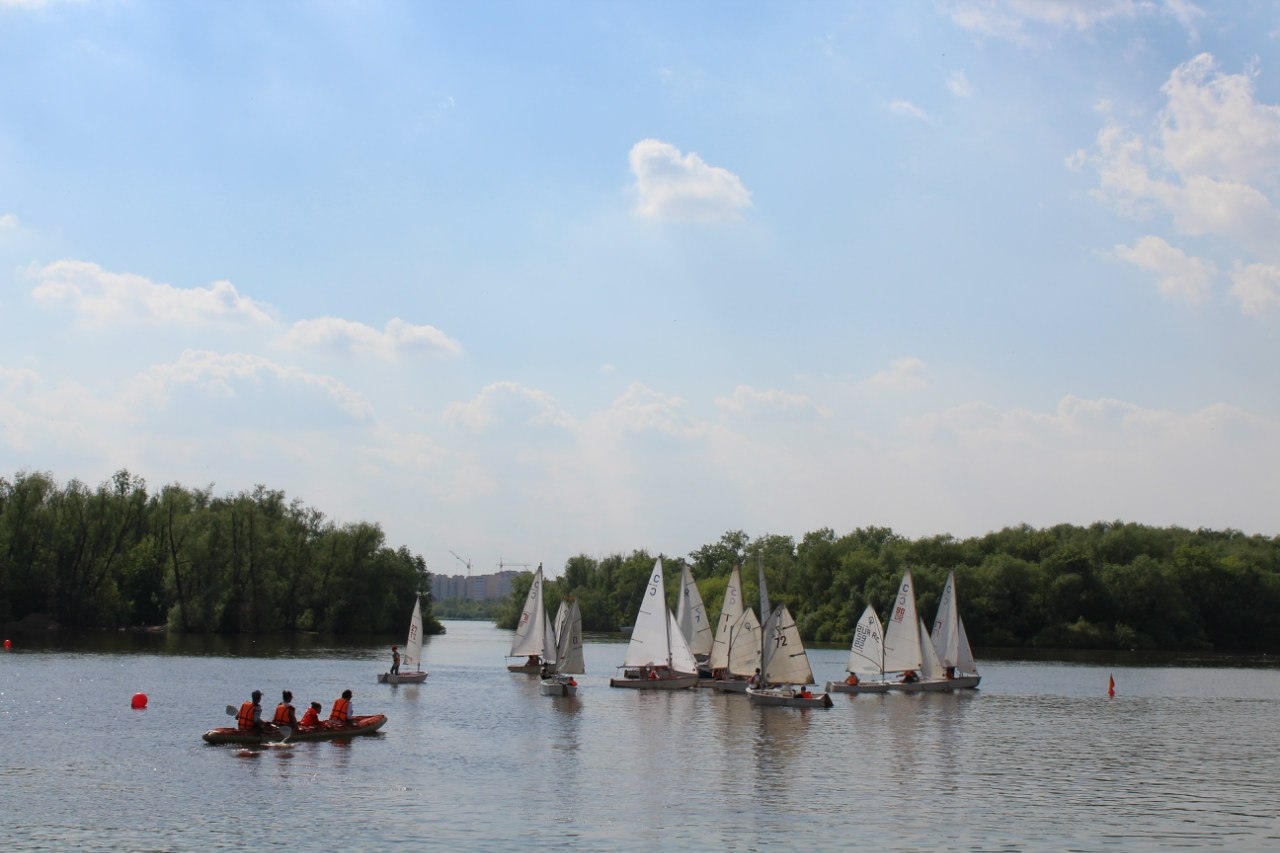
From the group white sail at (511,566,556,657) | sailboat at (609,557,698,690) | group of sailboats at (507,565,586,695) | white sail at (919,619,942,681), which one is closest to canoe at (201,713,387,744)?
group of sailboats at (507,565,586,695)

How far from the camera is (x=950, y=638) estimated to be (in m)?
68.7

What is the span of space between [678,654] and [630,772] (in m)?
29.2

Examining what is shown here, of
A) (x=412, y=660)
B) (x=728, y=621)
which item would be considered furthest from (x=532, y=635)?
(x=728, y=621)

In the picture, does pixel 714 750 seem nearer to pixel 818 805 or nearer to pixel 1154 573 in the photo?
pixel 818 805

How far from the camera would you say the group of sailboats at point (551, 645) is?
5919 centimetres

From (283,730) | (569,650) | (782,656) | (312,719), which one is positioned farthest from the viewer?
(569,650)

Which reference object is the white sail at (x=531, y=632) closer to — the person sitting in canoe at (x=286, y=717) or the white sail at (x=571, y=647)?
the white sail at (x=571, y=647)

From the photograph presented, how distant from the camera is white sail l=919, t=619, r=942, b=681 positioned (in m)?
65.9

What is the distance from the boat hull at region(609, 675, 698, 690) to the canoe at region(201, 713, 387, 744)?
68.6ft

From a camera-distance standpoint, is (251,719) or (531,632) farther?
(531,632)

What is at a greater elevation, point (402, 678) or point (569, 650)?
point (569, 650)

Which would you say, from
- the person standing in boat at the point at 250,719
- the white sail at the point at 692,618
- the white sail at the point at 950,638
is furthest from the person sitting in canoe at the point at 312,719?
the white sail at the point at 950,638

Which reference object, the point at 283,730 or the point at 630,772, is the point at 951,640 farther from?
the point at 283,730

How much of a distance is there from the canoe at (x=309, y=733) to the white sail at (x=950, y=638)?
35.3 m
